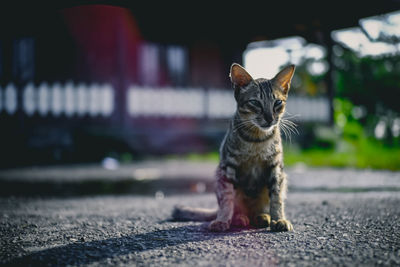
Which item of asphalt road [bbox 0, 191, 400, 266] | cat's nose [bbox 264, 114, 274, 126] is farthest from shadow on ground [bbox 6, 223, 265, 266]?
cat's nose [bbox 264, 114, 274, 126]

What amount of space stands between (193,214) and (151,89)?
329 inches

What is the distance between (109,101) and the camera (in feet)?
36.8

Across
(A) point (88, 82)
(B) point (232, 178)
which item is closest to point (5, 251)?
(B) point (232, 178)

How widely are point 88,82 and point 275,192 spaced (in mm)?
9034

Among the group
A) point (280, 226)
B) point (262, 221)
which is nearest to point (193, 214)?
point (262, 221)

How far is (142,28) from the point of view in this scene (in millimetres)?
12984

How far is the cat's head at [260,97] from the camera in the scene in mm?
3066

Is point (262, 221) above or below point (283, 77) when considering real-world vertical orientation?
below

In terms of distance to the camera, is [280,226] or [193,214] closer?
[280,226]

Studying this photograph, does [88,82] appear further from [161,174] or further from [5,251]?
[5,251]

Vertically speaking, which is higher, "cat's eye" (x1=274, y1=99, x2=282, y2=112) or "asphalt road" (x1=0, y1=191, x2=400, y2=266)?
"cat's eye" (x1=274, y1=99, x2=282, y2=112)

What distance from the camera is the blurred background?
34.1 feet

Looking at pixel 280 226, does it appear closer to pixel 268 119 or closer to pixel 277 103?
pixel 268 119

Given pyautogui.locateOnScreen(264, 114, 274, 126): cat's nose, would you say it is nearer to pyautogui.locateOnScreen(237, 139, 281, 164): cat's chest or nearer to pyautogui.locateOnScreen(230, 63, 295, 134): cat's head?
pyautogui.locateOnScreen(230, 63, 295, 134): cat's head
